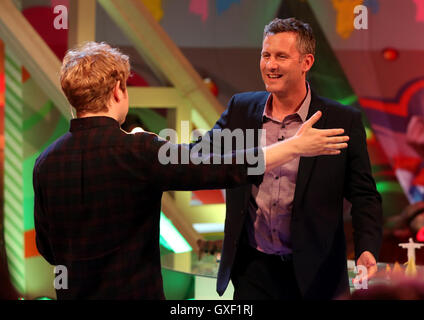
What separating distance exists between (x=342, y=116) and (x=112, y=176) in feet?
3.45

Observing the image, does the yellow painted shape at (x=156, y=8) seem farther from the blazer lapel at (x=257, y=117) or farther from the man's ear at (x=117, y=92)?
the man's ear at (x=117, y=92)

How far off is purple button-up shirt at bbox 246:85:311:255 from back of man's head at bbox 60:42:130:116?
0.81 metres

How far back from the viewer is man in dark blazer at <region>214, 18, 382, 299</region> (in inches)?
91.6

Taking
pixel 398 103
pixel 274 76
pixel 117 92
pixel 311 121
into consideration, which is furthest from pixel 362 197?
pixel 398 103

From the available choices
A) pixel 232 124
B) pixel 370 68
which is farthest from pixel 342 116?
pixel 370 68

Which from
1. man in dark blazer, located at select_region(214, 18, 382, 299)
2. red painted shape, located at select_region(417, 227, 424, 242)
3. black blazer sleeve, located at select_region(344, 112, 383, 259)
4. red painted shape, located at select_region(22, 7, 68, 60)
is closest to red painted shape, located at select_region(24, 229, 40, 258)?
red painted shape, located at select_region(22, 7, 68, 60)

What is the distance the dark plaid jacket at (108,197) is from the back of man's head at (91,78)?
0.05 metres

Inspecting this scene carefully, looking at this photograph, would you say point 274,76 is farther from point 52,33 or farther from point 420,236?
A: point 420,236

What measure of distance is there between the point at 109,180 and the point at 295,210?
85cm

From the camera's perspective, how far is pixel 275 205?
7.73 ft

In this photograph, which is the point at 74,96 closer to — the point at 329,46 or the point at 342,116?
the point at 342,116

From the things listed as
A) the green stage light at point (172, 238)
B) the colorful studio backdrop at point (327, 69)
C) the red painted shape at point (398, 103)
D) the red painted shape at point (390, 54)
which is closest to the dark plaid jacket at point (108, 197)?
the green stage light at point (172, 238)

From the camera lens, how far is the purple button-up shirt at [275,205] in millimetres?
2352

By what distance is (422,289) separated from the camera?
1511mm
